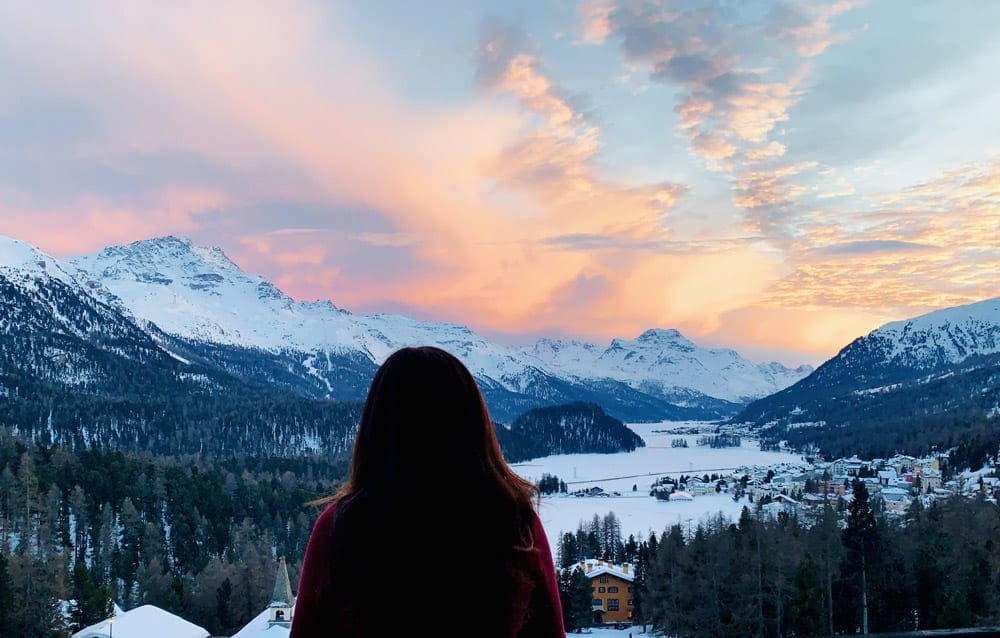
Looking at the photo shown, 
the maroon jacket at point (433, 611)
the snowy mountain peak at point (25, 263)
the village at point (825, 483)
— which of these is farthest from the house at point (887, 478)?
the snowy mountain peak at point (25, 263)

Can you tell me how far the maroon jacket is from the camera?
180cm

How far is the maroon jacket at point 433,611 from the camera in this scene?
70.9 inches

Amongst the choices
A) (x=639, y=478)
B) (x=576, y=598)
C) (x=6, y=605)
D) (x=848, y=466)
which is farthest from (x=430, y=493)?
(x=639, y=478)

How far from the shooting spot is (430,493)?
1.88 m

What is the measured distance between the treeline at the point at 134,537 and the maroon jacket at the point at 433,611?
101 feet

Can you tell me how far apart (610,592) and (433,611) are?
41.7 meters

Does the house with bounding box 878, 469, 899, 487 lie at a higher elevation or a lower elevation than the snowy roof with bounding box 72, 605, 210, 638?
higher

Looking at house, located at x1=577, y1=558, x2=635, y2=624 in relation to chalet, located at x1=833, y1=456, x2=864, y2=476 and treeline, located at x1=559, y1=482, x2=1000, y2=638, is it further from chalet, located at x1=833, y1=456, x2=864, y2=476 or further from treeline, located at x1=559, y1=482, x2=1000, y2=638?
chalet, located at x1=833, y1=456, x2=864, y2=476

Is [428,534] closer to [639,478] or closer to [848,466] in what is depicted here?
[848,466]

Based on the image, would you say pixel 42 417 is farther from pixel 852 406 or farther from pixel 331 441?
pixel 852 406

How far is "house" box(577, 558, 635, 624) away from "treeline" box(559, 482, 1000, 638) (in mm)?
11743

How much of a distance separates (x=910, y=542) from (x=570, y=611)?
50.5 feet

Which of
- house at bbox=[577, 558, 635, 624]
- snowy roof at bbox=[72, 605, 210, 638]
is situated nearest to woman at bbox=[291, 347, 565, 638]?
snowy roof at bbox=[72, 605, 210, 638]

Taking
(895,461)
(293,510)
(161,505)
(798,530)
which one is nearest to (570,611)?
(798,530)
